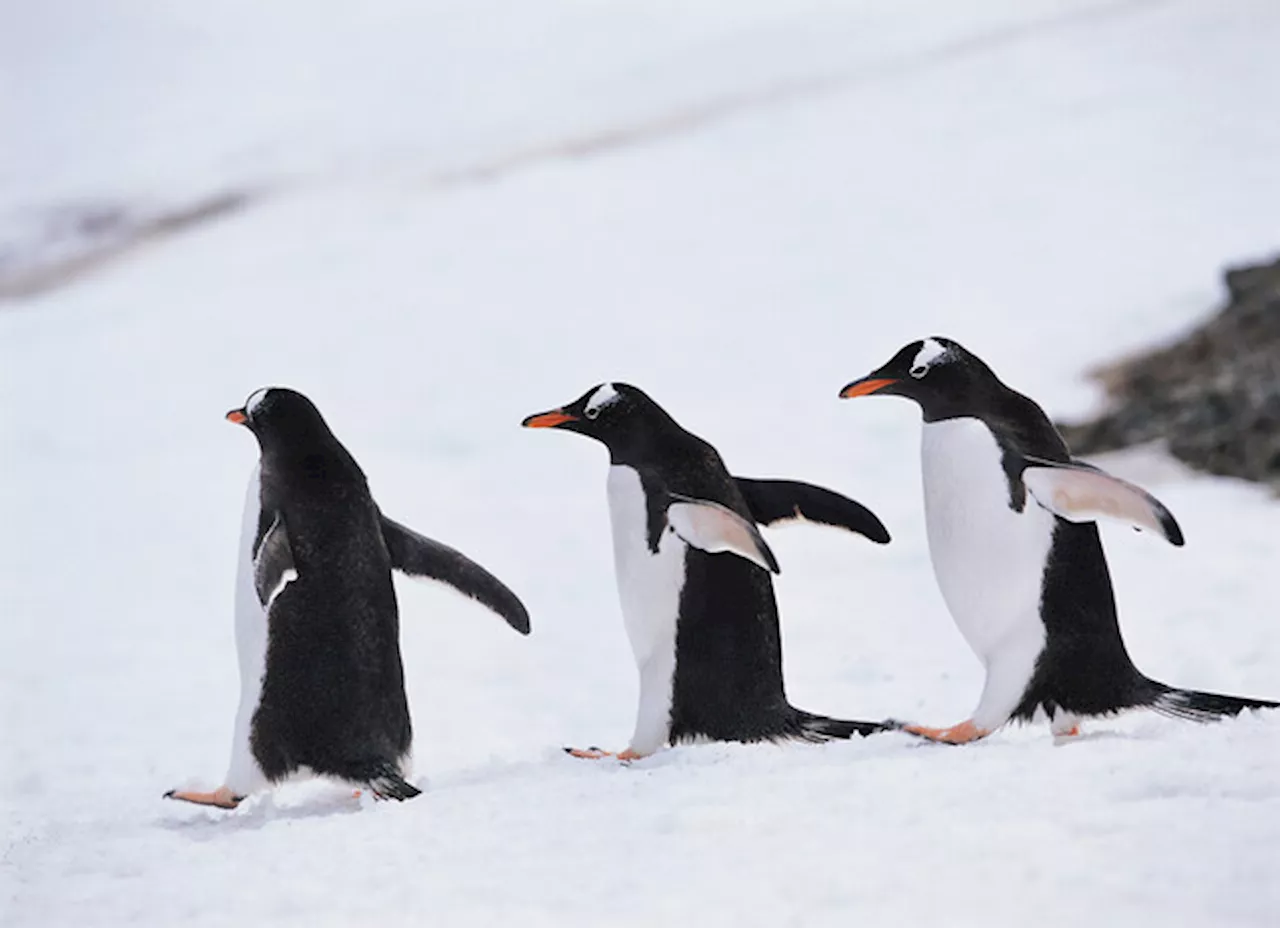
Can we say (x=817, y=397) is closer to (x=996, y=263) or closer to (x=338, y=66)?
(x=996, y=263)

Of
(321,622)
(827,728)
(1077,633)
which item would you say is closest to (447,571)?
(321,622)

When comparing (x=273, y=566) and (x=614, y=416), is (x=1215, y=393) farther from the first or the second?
(x=273, y=566)

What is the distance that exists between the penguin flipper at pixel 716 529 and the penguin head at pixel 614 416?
8.2 inches

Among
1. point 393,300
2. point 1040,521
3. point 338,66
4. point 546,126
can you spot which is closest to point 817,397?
point 393,300

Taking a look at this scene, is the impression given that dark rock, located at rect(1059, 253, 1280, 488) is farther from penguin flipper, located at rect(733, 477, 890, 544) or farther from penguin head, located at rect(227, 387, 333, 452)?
penguin head, located at rect(227, 387, 333, 452)

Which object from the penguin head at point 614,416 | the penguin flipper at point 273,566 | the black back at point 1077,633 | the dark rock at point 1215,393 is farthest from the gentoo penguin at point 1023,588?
the dark rock at point 1215,393

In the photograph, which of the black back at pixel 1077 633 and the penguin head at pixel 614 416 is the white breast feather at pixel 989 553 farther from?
the penguin head at pixel 614 416

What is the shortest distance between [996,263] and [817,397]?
290 centimetres

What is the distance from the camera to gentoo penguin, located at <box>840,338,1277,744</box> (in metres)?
2.33

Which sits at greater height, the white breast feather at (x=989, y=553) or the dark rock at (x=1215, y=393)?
the dark rock at (x=1215, y=393)

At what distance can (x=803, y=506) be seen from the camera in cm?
256

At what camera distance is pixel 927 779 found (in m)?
2.01

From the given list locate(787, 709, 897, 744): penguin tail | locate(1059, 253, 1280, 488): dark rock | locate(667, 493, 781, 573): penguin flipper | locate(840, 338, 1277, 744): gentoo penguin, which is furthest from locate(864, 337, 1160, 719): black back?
locate(1059, 253, 1280, 488): dark rock

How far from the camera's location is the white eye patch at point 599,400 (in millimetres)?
2461
